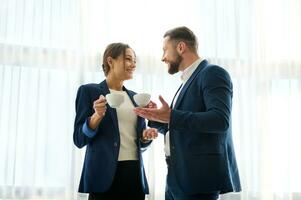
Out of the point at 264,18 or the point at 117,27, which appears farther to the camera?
the point at 264,18

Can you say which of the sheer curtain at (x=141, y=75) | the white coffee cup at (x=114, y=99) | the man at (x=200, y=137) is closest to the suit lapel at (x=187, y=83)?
the man at (x=200, y=137)

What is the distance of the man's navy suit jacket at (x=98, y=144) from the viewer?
1.69 metres

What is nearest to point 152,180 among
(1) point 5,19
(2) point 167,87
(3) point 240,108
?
(2) point 167,87

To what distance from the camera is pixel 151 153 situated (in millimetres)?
2301

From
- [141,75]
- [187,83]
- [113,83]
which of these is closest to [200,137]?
[187,83]

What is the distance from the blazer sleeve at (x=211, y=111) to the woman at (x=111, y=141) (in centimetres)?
33

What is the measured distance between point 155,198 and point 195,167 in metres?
0.87

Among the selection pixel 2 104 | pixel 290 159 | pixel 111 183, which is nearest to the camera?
pixel 111 183

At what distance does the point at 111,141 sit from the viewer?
1.74 metres

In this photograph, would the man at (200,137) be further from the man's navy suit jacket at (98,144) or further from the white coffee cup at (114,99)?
the man's navy suit jacket at (98,144)

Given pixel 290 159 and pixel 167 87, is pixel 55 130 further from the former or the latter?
pixel 290 159

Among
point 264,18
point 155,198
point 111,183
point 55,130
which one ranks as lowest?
point 155,198

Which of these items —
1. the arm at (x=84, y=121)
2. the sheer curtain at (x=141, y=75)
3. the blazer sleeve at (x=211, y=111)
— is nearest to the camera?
the blazer sleeve at (x=211, y=111)

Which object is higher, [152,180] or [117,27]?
[117,27]
